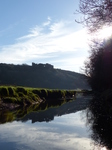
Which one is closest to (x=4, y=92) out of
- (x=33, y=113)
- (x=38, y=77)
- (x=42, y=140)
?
(x=33, y=113)

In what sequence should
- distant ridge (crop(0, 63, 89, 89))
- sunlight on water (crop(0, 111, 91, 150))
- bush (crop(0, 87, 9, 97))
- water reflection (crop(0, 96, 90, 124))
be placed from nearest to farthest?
sunlight on water (crop(0, 111, 91, 150)), water reflection (crop(0, 96, 90, 124)), bush (crop(0, 87, 9, 97)), distant ridge (crop(0, 63, 89, 89))

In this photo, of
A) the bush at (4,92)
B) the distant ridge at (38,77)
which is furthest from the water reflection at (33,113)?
the distant ridge at (38,77)

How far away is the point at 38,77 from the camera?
132 m

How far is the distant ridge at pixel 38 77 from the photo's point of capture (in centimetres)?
11935

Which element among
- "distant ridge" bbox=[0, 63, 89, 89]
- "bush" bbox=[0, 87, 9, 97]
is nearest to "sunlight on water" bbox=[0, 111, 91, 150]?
"bush" bbox=[0, 87, 9, 97]

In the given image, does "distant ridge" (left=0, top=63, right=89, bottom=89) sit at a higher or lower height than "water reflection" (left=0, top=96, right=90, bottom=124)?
higher

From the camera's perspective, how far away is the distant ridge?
11935 centimetres

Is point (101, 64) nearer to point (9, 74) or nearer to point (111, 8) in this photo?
point (111, 8)

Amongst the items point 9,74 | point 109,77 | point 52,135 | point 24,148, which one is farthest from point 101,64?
point 9,74

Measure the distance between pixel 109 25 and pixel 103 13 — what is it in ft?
2.34

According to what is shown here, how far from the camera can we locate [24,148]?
9305 millimetres

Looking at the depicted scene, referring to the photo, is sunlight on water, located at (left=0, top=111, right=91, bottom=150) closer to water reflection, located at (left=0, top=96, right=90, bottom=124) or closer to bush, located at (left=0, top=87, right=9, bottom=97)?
water reflection, located at (left=0, top=96, right=90, bottom=124)

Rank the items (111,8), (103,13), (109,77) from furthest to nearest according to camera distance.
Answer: (109,77) → (103,13) → (111,8)

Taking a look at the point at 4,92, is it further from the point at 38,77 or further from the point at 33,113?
the point at 38,77
